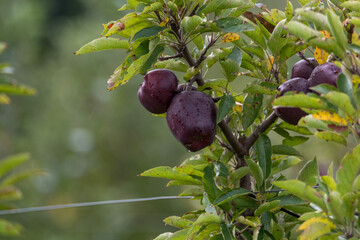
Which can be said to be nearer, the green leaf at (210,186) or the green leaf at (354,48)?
the green leaf at (354,48)

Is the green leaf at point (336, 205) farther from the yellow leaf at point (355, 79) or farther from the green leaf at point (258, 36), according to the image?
the green leaf at point (258, 36)

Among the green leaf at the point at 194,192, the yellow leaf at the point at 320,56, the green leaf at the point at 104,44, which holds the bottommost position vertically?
the green leaf at the point at 194,192

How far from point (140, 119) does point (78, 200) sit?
80 cm

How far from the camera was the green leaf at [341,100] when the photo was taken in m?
0.50

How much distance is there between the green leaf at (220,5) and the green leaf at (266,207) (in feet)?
0.78

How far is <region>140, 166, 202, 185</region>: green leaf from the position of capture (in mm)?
688

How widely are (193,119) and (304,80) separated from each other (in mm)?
141

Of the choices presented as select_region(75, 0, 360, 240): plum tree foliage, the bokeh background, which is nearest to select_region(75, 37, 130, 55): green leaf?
select_region(75, 0, 360, 240): plum tree foliage

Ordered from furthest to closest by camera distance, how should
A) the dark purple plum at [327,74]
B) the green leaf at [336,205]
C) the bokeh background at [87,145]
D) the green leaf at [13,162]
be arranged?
the bokeh background at [87,145] → the green leaf at [13,162] → the dark purple plum at [327,74] → the green leaf at [336,205]

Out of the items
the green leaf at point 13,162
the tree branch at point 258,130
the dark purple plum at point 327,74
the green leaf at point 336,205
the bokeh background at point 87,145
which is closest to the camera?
the green leaf at point 336,205

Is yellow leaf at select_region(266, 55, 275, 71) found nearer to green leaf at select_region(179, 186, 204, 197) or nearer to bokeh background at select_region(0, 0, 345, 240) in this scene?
green leaf at select_region(179, 186, 204, 197)

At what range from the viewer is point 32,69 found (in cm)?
539

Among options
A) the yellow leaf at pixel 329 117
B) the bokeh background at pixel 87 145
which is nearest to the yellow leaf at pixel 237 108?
the yellow leaf at pixel 329 117

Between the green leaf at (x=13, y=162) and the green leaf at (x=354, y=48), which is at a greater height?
the green leaf at (x=13, y=162)
